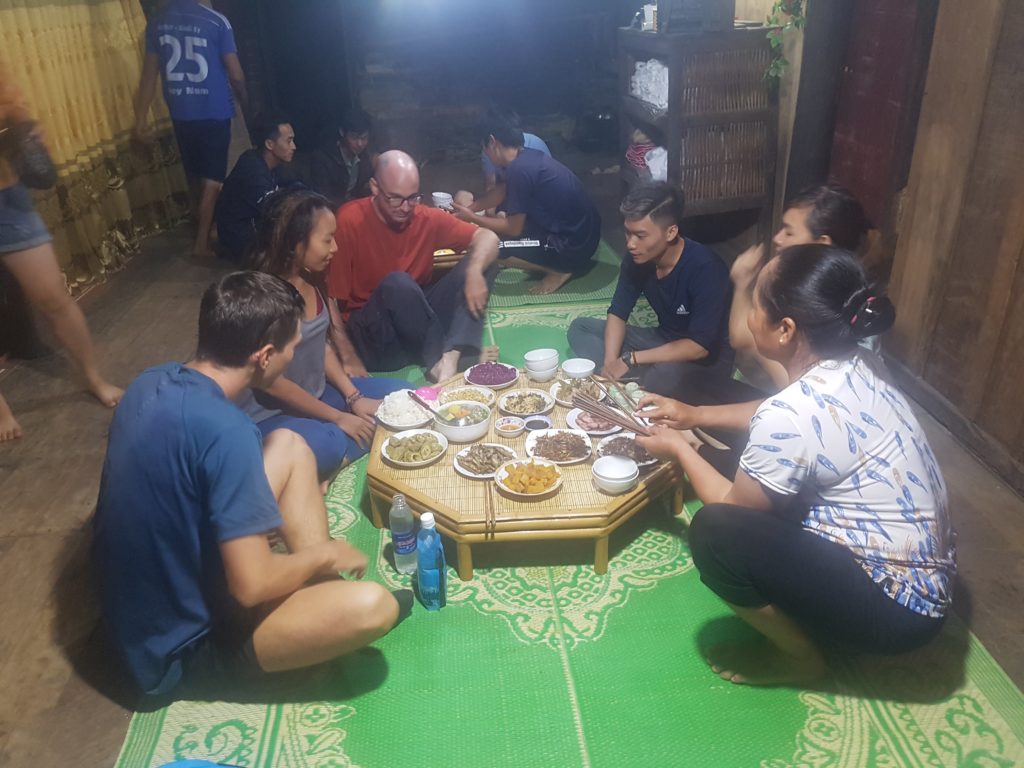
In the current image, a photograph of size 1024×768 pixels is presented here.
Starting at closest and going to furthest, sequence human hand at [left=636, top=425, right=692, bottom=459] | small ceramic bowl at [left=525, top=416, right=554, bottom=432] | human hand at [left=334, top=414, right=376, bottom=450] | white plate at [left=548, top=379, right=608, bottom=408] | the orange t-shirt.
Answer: human hand at [left=636, top=425, right=692, bottom=459] → small ceramic bowl at [left=525, top=416, right=554, bottom=432] → white plate at [left=548, top=379, right=608, bottom=408] → human hand at [left=334, top=414, right=376, bottom=450] → the orange t-shirt

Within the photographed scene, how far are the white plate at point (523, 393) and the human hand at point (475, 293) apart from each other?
889 mm

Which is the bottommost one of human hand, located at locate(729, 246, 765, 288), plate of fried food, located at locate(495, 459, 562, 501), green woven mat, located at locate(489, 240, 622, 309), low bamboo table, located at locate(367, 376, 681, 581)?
green woven mat, located at locate(489, 240, 622, 309)

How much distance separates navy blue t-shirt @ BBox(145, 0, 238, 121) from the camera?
6020 millimetres

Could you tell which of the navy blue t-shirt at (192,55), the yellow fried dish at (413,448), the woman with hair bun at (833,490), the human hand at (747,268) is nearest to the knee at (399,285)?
the yellow fried dish at (413,448)

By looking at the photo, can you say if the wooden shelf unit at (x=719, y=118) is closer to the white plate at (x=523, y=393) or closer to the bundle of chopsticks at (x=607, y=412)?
the white plate at (x=523, y=393)

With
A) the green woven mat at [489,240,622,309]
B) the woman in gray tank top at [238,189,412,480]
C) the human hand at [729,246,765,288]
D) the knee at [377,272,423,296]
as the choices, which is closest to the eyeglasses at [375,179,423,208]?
the knee at [377,272,423,296]

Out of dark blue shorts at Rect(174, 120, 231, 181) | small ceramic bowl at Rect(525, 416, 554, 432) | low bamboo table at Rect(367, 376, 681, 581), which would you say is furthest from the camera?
dark blue shorts at Rect(174, 120, 231, 181)

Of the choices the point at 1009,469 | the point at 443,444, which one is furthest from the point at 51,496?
the point at 1009,469

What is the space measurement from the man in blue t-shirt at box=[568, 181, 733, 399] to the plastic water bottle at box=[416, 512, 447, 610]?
1464 mm

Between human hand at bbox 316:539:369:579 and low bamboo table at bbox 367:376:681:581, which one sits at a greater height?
human hand at bbox 316:539:369:579

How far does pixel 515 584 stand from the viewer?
2895 mm

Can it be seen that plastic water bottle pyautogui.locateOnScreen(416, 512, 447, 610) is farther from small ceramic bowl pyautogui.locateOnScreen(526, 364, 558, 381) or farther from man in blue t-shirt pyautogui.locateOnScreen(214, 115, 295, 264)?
man in blue t-shirt pyautogui.locateOnScreen(214, 115, 295, 264)

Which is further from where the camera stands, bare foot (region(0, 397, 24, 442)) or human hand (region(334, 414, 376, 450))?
bare foot (region(0, 397, 24, 442))

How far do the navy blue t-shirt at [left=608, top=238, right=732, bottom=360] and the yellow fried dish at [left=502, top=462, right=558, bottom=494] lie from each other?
130 centimetres
